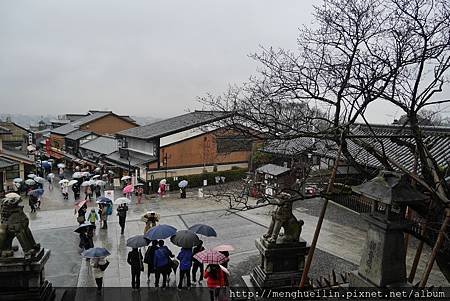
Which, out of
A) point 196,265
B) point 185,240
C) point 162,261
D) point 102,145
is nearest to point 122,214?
point 196,265

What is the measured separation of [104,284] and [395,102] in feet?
33.6

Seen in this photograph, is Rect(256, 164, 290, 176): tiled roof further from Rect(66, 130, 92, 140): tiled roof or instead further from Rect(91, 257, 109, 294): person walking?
Rect(66, 130, 92, 140): tiled roof

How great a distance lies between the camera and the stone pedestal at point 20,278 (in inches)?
309

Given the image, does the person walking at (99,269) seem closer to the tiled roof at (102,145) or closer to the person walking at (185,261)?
the person walking at (185,261)

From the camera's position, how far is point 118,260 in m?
13.2

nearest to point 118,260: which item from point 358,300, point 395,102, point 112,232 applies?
point 112,232

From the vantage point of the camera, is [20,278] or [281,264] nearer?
[20,278]

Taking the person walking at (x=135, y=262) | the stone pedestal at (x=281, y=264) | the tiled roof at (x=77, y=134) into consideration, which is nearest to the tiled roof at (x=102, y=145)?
the tiled roof at (x=77, y=134)

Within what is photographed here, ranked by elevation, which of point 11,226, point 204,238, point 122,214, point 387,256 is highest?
point 387,256

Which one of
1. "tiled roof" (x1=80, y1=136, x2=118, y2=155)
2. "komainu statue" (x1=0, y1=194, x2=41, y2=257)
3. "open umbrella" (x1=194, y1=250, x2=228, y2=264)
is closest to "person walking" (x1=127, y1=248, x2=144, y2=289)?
"open umbrella" (x1=194, y1=250, x2=228, y2=264)

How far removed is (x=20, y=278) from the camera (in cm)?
800

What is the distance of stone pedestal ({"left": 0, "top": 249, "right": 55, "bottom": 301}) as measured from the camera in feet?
25.8

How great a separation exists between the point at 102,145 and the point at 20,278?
34393mm

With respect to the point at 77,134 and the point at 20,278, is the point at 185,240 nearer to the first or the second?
the point at 20,278
